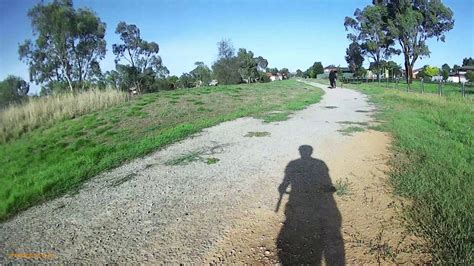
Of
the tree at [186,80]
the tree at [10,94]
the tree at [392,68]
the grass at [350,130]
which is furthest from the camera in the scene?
the tree at [186,80]

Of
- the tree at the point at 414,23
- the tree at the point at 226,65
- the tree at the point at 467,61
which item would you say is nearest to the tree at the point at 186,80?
the tree at the point at 226,65

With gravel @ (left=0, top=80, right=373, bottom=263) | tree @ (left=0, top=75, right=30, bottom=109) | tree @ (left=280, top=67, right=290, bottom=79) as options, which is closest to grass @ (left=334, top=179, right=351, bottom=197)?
gravel @ (left=0, top=80, right=373, bottom=263)

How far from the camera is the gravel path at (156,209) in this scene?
3.49 metres

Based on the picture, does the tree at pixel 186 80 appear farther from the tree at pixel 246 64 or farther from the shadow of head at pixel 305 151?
the shadow of head at pixel 305 151

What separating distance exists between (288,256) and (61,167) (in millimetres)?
5539

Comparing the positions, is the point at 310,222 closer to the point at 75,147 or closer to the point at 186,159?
the point at 186,159

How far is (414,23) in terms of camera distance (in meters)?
37.4

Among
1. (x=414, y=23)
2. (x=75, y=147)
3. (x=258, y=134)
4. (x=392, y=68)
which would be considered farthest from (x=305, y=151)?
(x=392, y=68)

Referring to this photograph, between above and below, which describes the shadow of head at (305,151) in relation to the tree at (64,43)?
below

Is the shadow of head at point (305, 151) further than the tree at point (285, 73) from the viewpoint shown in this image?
No

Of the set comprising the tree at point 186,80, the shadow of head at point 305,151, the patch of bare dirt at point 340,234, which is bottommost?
the patch of bare dirt at point 340,234

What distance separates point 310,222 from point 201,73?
371 feet

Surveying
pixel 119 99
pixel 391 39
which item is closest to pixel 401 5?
pixel 391 39

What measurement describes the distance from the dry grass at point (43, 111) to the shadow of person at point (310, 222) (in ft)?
23.1
